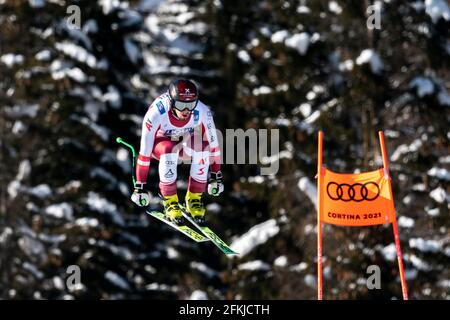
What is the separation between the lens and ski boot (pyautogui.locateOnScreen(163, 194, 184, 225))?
61.8 ft

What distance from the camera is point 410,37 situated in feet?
105

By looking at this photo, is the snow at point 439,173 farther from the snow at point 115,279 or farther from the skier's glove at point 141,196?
the skier's glove at point 141,196

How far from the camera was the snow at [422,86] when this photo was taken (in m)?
31.3


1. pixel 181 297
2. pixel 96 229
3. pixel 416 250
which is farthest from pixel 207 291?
pixel 416 250

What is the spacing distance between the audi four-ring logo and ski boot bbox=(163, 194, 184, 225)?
332 centimetres

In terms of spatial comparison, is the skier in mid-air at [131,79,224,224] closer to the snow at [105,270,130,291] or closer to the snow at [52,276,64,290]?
the snow at [105,270,130,291]

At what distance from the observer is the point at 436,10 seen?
31469 millimetres

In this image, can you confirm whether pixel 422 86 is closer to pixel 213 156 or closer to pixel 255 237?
pixel 255 237

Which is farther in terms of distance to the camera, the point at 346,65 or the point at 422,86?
the point at 346,65

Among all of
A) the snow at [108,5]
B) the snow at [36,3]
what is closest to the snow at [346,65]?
the snow at [108,5]

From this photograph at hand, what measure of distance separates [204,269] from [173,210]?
1924 cm

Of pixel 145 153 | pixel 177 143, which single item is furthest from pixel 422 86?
pixel 145 153

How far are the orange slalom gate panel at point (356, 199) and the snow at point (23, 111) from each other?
55.8 ft

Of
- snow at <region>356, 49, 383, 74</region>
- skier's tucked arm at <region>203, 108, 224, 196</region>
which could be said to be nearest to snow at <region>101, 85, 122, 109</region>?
snow at <region>356, 49, 383, 74</region>
